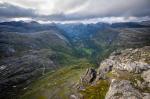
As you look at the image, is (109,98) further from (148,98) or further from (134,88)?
(148,98)

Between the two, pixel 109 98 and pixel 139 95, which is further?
pixel 109 98

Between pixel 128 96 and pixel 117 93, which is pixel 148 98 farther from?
pixel 117 93

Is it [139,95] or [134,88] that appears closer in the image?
[139,95]

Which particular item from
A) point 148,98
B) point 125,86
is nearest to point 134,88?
point 125,86

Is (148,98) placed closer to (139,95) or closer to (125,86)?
(139,95)

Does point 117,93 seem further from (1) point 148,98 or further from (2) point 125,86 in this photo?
(1) point 148,98
